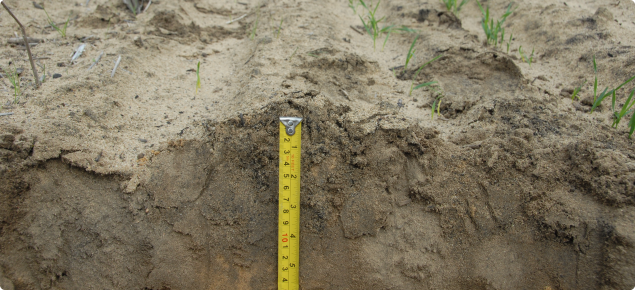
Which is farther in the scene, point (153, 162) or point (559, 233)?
point (153, 162)

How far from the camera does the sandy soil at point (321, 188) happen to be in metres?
1.64

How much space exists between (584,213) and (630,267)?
0.26 meters

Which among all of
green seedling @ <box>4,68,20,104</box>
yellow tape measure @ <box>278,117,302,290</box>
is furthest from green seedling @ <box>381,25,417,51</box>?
green seedling @ <box>4,68,20,104</box>

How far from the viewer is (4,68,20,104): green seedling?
193 centimetres

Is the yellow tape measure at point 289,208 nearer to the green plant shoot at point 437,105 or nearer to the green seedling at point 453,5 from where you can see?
the green plant shoot at point 437,105

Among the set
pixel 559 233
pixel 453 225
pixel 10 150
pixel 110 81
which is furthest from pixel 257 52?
pixel 559 233

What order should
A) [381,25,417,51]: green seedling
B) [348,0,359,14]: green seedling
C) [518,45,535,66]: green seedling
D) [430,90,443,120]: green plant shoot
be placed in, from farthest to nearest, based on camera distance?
[348,0,359,14]: green seedling, [381,25,417,51]: green seedling, [518,45,535,66]: green seedling, [430,90,443,120]: green plant shoot

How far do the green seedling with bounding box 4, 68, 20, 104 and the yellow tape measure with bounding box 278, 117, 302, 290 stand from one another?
1520 mm

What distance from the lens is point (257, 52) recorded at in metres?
2.46

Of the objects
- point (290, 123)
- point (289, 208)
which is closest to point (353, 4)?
point (290, 123)

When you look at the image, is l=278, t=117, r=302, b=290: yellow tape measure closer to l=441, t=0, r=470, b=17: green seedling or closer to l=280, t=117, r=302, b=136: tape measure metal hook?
l=280, t=117, r=302, b=136: tape measure metal hook

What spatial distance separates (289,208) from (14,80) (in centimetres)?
173

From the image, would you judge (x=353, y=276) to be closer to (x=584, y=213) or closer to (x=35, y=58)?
(x=584, y=213)

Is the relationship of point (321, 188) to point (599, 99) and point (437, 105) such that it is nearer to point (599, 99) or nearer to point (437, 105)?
point (437, 105)
